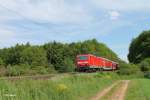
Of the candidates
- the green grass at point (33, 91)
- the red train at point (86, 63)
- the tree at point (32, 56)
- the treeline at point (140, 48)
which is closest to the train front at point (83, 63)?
the red train at point (86, 63)

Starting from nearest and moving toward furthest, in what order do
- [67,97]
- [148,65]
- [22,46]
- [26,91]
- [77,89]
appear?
[26,91]
[67,97]
[77,89]
[148,65]
[22,46]

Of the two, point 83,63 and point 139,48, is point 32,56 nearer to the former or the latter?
point 139,48

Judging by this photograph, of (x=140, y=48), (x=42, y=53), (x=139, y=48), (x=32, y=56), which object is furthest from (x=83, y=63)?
(x=139, y=48)

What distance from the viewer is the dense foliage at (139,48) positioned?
12055cm

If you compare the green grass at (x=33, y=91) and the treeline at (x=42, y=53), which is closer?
the green grass at (x=33, y=91)

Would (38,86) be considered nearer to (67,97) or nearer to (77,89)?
(67,97)

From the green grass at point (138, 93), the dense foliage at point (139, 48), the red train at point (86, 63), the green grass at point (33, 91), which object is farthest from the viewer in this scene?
the dense foliage at point (139, 48)

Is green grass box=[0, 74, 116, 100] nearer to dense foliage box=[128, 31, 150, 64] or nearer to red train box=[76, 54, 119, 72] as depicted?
red train box=[76, 54, 119, 72]

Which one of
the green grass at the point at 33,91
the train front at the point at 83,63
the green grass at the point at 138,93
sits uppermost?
the train front at the point at 83,63

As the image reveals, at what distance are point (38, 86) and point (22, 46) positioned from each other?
349 feet

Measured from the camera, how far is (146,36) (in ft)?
414

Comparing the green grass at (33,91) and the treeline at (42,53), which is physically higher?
the treeline at (42,53)

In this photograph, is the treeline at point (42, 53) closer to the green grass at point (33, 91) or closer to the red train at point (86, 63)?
the red train at point (86, 63)

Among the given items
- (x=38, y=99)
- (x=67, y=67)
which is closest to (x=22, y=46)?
(x=67, y=67)
